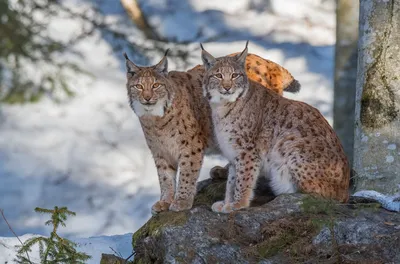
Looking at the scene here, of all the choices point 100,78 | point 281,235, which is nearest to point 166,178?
point 281,235

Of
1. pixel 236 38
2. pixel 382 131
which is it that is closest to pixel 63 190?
pixel 236 38

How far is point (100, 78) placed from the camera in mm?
11023

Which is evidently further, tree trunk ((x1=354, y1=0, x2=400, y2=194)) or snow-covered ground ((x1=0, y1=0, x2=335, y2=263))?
snow-covered ground ((x1=0, y1=0, x2=335, y2=263))

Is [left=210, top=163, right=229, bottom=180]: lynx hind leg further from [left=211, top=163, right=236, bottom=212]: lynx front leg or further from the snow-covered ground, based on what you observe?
the snow-covered ground

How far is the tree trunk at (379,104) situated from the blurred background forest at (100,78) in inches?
114

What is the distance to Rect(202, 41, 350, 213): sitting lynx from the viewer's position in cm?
599

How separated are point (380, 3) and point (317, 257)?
2590 millimetres

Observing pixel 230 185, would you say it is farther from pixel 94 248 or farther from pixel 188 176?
pixel 94 248

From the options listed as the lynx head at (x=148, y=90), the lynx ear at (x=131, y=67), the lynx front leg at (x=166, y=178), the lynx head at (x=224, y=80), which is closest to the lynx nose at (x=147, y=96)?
the lynx head at (x=148, y=90)

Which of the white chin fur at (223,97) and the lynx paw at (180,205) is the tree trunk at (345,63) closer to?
the white chin fur at (223,97)

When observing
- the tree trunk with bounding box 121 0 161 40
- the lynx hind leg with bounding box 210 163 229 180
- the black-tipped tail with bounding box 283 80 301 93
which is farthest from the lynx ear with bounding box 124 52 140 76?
the tree trunk with bounding box 121 0 161 40

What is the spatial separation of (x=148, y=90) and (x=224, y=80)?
518 millimetres

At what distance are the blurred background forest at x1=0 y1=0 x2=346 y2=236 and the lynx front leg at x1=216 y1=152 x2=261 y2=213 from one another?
140 inches

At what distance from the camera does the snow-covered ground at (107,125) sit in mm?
9758
